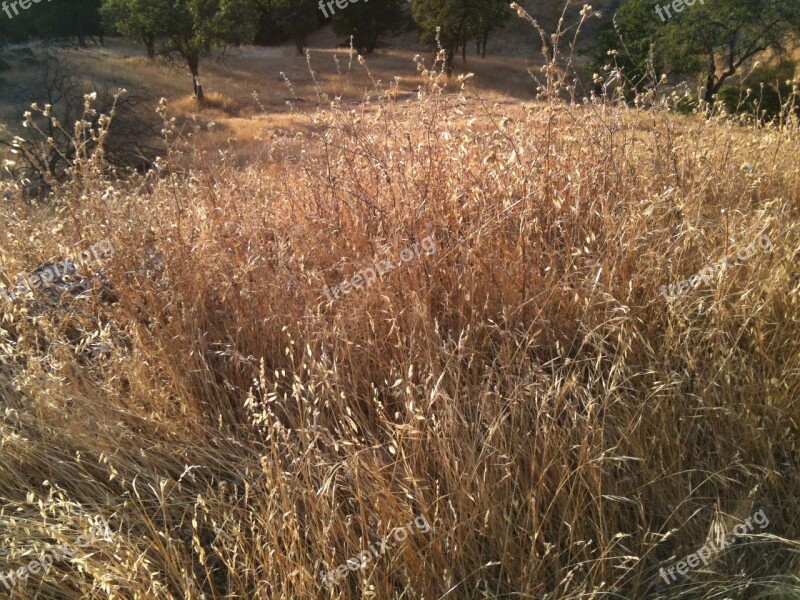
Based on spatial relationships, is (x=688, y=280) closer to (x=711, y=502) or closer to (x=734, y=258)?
(x=734, y=258)

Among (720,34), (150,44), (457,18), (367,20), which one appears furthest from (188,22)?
(720,34)

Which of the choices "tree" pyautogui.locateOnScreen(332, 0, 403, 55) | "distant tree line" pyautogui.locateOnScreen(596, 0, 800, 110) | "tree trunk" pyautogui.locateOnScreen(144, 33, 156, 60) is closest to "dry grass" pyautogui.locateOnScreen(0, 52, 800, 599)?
"distant tree line" pyautogui.locateOnScreen(596, 0, 800, 110)

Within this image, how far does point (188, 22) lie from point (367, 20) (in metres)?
13.0

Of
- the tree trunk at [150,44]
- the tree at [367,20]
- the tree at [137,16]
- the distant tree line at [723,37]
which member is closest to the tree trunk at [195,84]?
the tree at [137,16]

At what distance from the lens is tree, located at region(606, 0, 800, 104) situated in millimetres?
21609

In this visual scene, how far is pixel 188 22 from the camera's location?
83.4ft

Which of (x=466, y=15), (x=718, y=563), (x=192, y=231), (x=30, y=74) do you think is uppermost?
(x=466, y=15)

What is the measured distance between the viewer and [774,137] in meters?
4.03

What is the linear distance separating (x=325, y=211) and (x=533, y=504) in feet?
6.16

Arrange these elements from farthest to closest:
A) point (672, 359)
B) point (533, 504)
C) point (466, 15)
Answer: point (466, 15) < point (672, 359) < point (533, 504)

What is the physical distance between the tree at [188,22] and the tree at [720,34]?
1616 cm

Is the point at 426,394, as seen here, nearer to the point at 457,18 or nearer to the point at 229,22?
the point at 229,22

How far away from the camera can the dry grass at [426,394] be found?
173 cm

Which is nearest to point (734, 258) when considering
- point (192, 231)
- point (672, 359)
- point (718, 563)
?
point (672, 359)
